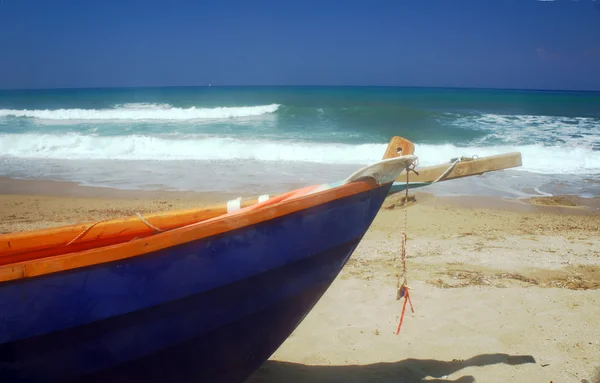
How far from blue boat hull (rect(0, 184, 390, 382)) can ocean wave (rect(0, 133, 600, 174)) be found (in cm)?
1082

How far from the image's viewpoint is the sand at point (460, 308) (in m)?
3.07

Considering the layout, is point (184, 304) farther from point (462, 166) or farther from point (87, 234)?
point (462, 166)

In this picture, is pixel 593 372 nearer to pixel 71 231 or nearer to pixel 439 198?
pixel 71 231

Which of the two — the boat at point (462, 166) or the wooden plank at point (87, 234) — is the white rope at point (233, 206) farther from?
the boat at point (462, 166)

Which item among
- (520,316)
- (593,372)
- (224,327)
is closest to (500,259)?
(520,316)

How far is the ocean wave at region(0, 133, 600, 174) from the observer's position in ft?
43.7

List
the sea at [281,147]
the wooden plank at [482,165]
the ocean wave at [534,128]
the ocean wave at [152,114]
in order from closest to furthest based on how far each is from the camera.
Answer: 1. the wooden plank at [482,165]
2. the sea at [281,147]
3. the ocean wave at [534,128]
4. the ocean wave at [152,114]

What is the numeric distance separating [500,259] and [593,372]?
2.23m

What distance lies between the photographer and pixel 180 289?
6.97ft

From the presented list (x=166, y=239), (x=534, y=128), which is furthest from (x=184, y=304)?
(x=534, y=128)

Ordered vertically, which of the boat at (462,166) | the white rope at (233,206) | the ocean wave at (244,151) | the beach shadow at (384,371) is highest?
the boat at (462,166)

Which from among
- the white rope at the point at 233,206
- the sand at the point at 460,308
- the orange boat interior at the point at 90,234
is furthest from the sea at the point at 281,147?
the orange boat interior at the point at 90,234

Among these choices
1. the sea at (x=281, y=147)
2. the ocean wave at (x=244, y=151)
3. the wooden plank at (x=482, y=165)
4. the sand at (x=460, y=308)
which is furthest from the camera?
the ocean wave at (x=244, y=151)

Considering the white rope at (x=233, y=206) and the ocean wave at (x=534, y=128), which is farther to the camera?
the ocean wave at (x=534, y=128)
